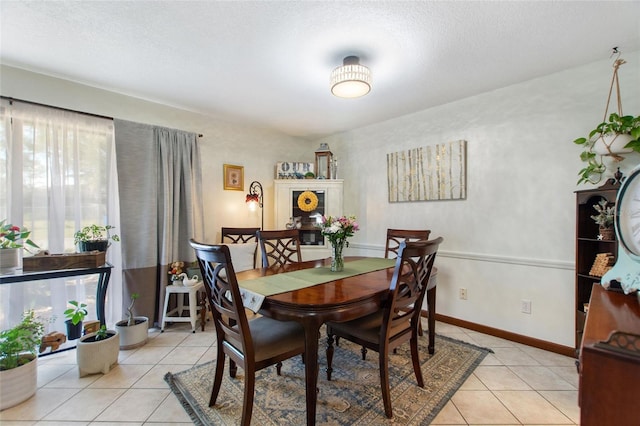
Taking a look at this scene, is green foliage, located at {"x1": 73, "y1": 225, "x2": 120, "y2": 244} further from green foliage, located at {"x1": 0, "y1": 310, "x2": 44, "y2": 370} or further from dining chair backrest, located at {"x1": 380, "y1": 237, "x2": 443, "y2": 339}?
dining chair backrest, located at {"x1": 380, "y1": 237, "x2": 443, "y2": 339}

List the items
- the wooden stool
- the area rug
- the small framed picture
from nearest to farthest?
1. the area rug
2. the wooden stool
3. the small framed picture

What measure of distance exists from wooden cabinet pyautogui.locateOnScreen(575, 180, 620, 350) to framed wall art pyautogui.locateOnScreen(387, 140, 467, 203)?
3.13 feet

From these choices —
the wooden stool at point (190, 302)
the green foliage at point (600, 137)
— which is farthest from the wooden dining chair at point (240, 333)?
the green foliage at point (600, 137)

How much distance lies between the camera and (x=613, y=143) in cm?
193

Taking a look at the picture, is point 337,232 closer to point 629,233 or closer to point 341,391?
point 341,391

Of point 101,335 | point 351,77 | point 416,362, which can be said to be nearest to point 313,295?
point 416,362

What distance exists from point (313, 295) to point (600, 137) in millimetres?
2410

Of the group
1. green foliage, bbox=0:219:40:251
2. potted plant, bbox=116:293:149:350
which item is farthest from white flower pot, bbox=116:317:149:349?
green foliage, bbox=0:219:40:251

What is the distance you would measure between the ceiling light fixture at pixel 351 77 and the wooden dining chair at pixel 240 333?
1.49 m

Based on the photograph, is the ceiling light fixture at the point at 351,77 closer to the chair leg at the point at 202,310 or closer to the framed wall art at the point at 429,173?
the framed wall art at the point at 429,173

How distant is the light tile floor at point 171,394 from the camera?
1576 millimetres

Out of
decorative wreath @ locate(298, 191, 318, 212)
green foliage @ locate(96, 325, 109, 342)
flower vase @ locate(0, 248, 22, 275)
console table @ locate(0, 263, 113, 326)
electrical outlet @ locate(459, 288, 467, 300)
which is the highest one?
decorative wreath @ locate(298, 191, 318, 212)

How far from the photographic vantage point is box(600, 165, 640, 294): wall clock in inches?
→ 41.0

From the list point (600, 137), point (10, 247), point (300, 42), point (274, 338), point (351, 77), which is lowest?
point (274, 338)
